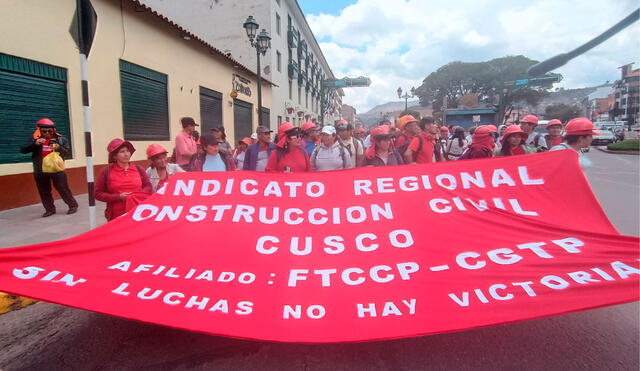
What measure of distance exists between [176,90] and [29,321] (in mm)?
10076

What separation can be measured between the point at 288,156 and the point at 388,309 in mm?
3090

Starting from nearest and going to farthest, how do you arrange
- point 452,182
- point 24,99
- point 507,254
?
point 507,254 → point 452,182 → point 24,99

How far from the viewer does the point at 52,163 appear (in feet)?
20.9

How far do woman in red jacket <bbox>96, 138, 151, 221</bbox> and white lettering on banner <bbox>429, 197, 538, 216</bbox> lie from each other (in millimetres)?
2915

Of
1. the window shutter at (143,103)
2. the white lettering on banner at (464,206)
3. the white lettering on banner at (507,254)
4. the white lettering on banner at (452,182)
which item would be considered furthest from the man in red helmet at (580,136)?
Answer: the window shutter at (143,103)

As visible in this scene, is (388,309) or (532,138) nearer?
(388,309)

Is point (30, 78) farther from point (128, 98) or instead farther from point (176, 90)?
point (176, 90)

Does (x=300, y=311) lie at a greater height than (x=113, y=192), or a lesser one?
lesser

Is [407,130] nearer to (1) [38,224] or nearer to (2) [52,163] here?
(2) [52,163]

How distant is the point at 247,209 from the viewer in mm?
3521

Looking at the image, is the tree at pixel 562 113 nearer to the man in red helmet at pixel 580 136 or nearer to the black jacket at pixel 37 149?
the man in red helmet at pixel 580 136

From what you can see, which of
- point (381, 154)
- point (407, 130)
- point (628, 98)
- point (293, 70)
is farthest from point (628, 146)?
point (628, 98)

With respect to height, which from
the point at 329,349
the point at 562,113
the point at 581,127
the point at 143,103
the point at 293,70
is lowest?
the point at 329,349

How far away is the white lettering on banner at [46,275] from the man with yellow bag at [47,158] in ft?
14.8
